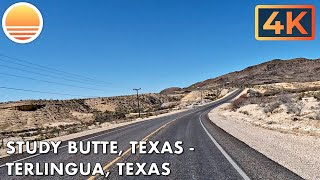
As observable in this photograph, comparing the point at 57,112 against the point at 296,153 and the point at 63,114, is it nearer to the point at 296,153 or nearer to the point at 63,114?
the point at 63,114

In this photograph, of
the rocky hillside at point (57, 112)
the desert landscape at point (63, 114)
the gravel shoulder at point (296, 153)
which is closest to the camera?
the gravel shoulder at point (296, 153)

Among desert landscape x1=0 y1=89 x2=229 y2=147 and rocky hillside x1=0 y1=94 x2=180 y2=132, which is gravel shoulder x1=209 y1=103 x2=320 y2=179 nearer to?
desert landscape x1=0 y1=89 x2=229 y2=147

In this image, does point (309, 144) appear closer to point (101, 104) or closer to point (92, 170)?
point (92, 170)

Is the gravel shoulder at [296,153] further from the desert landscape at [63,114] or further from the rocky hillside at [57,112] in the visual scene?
the rocky hillside at [57,112]

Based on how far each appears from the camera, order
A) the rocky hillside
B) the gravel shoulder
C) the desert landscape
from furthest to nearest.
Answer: the rocky hillside, the desert landscape, the gravel shoulder

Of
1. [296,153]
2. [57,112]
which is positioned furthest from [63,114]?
[296,153]

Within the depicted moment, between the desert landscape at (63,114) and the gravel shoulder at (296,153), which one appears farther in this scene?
the desert landscape at (63,114)

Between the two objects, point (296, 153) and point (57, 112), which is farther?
point (57, 112)

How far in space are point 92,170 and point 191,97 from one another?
124 metres

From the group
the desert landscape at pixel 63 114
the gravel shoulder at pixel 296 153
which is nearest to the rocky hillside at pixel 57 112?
the desert landscape at pixel 63 114

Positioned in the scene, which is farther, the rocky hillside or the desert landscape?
the rocky hillside

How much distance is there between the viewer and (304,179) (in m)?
7.62

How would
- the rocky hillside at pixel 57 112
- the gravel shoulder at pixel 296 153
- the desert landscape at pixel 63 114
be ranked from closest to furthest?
the gravel shoulder at pixel 296 153 < the desert landscape at pixel 63 114 < the rocky hillside at pixel 57 112

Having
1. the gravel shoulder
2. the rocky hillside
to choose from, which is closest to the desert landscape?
the rocky hillside
